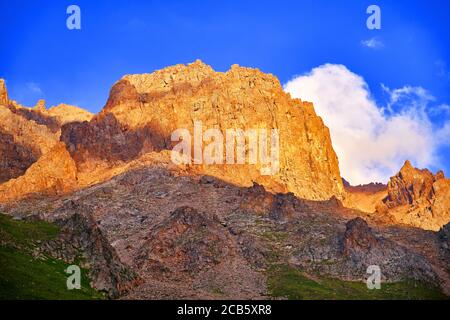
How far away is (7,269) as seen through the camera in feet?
369

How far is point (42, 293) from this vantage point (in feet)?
360

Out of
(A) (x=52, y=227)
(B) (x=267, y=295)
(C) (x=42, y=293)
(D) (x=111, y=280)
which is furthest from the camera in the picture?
(B) (x=267, y=295)
